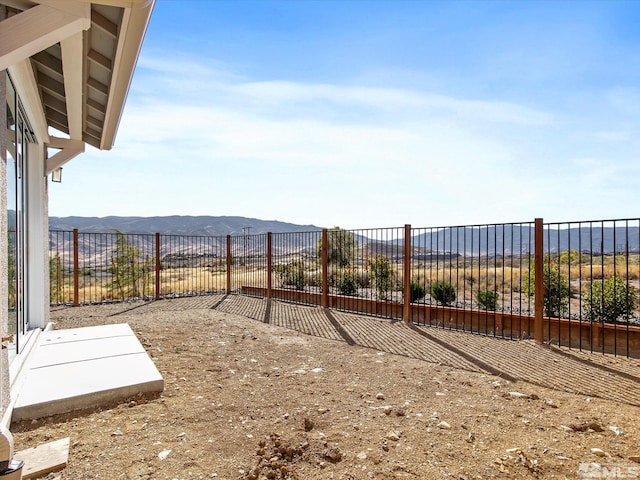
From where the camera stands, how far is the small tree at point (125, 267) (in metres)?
12.5

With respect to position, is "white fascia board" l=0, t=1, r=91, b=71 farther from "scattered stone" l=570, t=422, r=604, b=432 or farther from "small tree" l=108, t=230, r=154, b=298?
"small tree" l=108, t=230, r=154, b=298

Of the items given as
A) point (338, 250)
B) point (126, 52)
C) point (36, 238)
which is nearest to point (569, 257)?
point (126, 52)

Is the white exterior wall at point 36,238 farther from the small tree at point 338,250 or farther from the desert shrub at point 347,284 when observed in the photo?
the small tree at point 338,250

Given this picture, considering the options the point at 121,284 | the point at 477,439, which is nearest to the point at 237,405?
the point at 477,439

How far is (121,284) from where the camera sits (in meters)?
12.6

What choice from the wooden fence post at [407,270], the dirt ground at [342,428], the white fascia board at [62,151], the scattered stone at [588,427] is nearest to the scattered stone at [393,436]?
the dirt ground at [342,428]

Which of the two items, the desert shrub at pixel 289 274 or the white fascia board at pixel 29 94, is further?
the desert shrub at pixel 289 274

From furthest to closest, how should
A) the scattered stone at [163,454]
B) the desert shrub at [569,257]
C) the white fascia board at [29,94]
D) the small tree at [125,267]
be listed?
the small tree at [125,267] < the desert shrub at [569,257] < the white fascia board at [29,94] < the scattered stone at [163,454]

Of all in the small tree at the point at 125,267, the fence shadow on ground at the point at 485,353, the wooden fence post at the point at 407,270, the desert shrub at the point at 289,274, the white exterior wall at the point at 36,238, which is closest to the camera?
the fence shadow on ground at the point at 485,353

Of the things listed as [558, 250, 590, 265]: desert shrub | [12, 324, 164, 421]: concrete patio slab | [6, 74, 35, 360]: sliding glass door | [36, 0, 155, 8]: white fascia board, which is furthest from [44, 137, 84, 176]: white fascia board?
[558, 250, 590, 265]: desert shrub

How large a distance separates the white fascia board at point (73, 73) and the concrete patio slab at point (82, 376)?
2.92 meters

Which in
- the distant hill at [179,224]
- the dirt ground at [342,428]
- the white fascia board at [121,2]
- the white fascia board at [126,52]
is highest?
the distant hill at [179,224]

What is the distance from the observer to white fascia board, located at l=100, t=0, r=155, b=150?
2.44 meters

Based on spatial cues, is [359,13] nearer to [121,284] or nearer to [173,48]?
[173,48]
